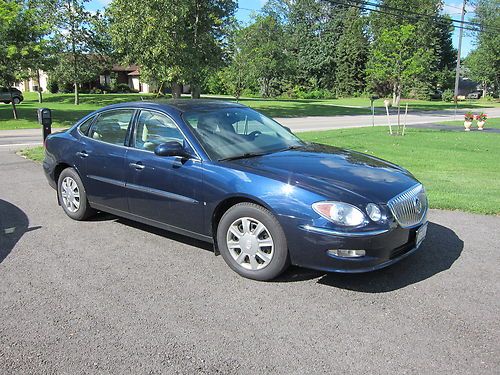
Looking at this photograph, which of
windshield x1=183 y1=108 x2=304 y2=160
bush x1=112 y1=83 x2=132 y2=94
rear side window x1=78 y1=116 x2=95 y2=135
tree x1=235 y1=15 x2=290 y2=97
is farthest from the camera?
bush x1=112 y1=83 x2=132 y2=94

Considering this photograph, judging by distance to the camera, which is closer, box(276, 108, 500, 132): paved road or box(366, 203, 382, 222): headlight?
box(366, 203, 382, 222): headlight

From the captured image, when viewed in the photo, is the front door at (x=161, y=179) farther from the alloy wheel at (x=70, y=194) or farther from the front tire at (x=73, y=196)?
the alloy wheel at (x=70, y=194)

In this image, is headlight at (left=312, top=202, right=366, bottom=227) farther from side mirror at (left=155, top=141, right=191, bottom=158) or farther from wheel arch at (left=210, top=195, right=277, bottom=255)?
side mirror at (left=155, top=141, right=191, bottom=158)

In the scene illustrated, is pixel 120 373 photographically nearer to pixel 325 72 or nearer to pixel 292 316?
pixel 292 316

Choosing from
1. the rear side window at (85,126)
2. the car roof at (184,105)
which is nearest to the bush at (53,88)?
the rear side window at (85,126)

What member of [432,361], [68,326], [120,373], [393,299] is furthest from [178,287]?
[432,361]

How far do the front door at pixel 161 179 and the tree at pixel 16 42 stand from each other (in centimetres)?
1757

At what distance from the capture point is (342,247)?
12.1 feet

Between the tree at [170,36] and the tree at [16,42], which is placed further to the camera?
the tree at [170,36]

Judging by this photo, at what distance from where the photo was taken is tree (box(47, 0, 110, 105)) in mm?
32156

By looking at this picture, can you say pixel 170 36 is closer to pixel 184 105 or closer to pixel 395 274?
pixel 184 105

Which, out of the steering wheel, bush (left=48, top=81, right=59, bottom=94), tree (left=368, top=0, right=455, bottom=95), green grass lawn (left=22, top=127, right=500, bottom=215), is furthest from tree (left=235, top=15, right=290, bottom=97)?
the steering wheel

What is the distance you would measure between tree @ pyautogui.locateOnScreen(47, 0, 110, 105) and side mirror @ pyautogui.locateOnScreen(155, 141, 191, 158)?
96.3ft

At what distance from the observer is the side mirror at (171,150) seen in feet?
14.5
